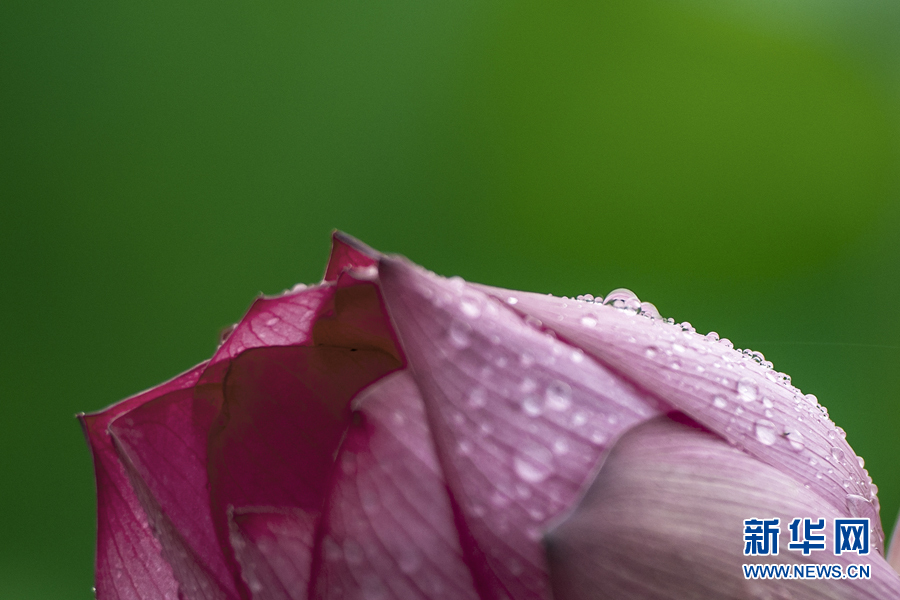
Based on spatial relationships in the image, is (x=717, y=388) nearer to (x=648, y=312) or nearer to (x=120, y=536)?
(x=648, y=312)

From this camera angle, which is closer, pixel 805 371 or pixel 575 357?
pixel 575 357

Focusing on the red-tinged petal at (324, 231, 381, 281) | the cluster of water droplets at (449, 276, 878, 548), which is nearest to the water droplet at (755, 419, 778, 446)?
the cluster of water droplets at (449, 276, 878, 548)

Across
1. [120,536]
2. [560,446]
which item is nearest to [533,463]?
[560,446]

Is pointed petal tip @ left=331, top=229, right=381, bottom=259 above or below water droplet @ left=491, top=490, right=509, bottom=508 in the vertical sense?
above

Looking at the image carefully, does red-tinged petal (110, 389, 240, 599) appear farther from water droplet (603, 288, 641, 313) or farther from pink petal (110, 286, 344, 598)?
water droplet (603, 288, 641, 313)

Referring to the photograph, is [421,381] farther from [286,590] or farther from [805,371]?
[805,371]

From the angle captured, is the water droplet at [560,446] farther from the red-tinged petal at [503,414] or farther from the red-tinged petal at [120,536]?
the red-tinged petal at [120,536]

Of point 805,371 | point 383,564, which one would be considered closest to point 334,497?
point 383,564
